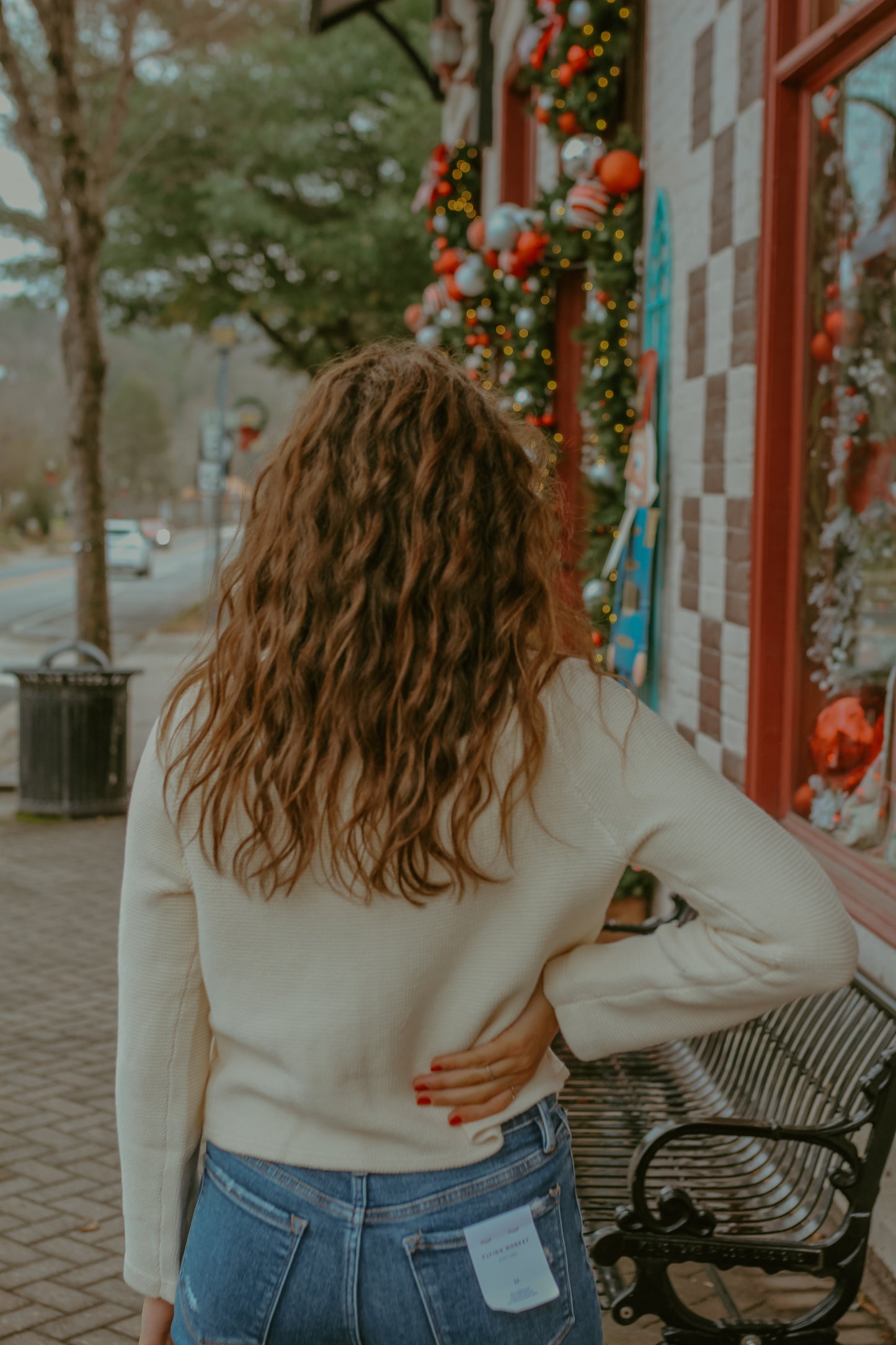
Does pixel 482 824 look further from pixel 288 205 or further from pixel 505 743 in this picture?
pixel 288 205

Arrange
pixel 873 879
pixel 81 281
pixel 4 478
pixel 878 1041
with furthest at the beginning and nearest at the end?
pixel 4 478 → pixel 81 281 → pixel 873 879 → pixel 878 1041

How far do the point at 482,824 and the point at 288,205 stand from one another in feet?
73.0

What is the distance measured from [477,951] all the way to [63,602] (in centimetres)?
3224

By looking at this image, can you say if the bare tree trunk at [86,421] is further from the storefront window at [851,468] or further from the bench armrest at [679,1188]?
the bench armrest at [679,1188]

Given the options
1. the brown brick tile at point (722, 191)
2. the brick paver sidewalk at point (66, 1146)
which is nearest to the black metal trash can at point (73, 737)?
the brick paver sidewalk at point (66, 1146)

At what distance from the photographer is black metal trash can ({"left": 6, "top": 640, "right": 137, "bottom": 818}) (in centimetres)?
869

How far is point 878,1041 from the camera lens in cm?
275

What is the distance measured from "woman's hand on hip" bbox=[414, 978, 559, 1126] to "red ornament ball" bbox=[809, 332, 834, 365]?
309 centimetres

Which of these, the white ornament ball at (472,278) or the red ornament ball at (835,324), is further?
the white ornament ball at (472,278)

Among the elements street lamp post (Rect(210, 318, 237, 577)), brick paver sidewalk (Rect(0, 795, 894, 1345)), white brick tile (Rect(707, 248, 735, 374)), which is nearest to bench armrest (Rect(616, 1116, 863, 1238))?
brick paver sidewalk (Rect(0, 795, 894, 1345))

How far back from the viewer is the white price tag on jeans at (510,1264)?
1445 mm

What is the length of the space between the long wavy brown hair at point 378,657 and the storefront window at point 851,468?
2.64 meters

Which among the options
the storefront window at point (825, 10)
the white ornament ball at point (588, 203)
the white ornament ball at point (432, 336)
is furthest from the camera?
the white ornament ball at point (432, 336)

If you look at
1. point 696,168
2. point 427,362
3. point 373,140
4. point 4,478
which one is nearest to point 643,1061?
point 427,362
